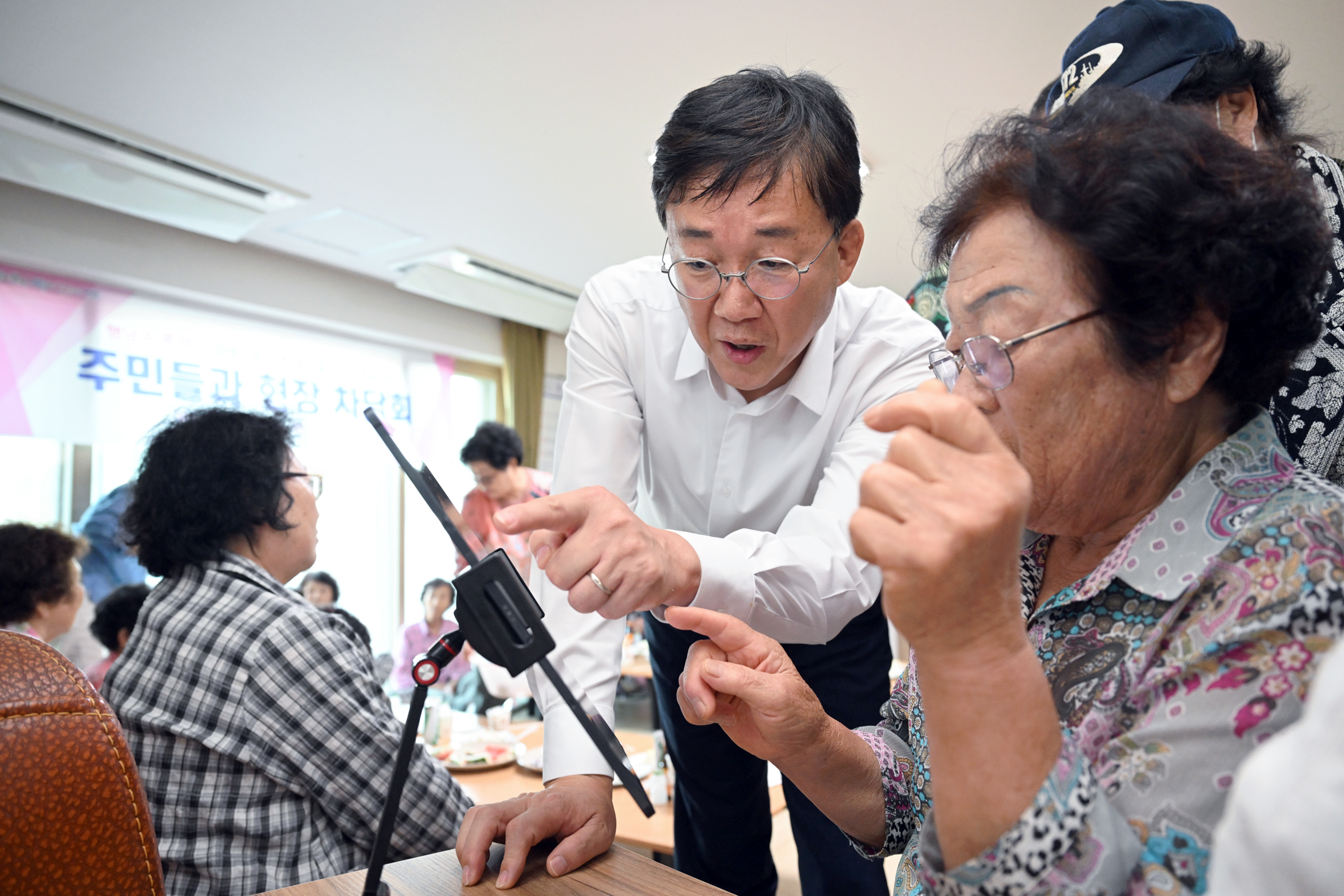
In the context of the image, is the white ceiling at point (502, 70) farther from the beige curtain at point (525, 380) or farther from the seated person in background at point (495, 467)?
the beige curtain at point (525, 380)

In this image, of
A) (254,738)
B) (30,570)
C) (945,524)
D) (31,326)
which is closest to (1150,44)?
(945,524)

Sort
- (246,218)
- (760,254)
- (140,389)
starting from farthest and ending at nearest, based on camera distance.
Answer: (140,389)
(246,218)
(760,254)

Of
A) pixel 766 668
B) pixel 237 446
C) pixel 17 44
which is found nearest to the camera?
pixel 766 668

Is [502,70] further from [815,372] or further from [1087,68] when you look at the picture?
[1087,68]

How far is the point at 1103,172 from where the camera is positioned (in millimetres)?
751

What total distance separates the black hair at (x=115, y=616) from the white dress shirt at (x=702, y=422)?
2.38 m

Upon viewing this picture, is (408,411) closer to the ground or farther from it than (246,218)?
closer to the ground

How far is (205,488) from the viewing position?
6.30 ft

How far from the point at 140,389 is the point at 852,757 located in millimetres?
5859

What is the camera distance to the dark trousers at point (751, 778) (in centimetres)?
149

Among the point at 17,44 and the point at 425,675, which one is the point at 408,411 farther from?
the point at 425,675

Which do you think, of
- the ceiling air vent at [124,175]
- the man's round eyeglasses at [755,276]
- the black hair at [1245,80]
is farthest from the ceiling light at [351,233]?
the black hair at [1245,80]

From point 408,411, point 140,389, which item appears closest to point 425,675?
point 140,389

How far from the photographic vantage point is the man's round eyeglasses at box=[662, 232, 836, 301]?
1286mm
